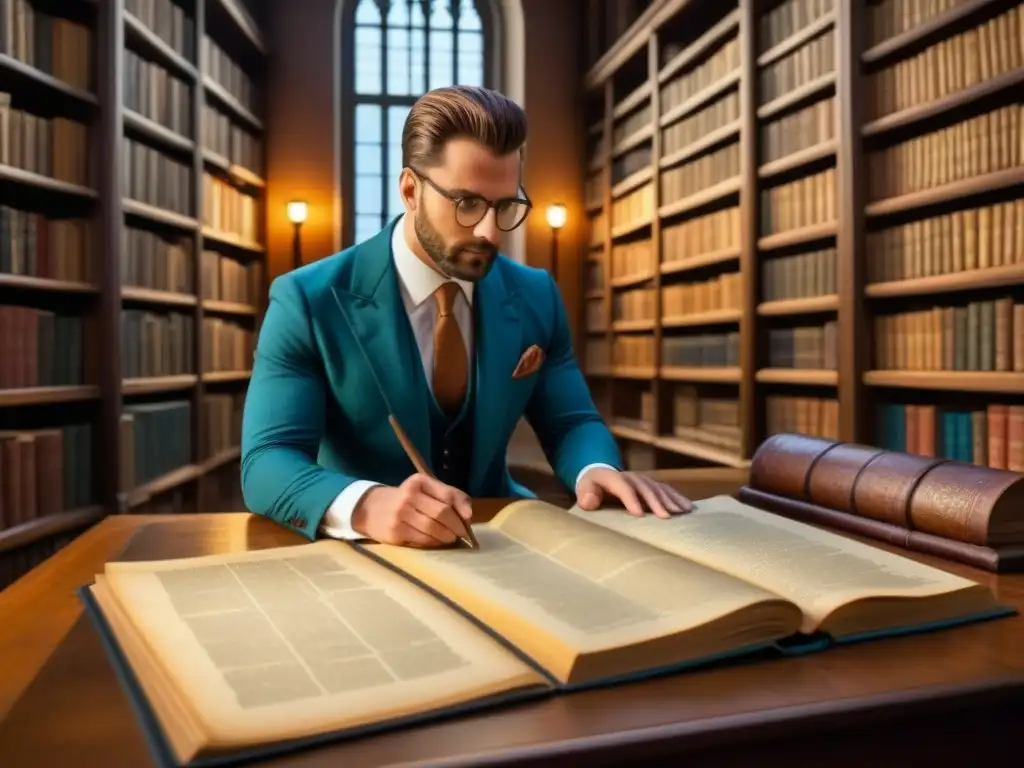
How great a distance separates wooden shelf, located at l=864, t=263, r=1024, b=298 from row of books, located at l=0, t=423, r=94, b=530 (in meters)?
2.74

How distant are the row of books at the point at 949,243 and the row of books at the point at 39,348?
275 cm

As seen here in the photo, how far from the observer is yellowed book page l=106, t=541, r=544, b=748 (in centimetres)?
48

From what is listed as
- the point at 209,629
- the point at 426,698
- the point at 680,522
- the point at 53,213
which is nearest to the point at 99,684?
the point at 209,629

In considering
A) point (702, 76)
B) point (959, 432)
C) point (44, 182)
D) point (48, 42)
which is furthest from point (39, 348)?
point (702, 76)

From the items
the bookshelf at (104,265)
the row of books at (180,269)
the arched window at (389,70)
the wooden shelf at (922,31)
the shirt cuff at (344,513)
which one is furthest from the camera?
the arched window at (389,70)

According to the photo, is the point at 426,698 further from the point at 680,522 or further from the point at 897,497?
the point at 897,497

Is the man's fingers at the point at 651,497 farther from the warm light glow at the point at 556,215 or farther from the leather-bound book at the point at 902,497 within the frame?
the warm light glow at the point at 556,215

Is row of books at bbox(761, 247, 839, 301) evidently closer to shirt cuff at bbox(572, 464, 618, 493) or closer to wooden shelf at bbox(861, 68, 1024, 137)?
Result: wooden shelf at bbox(861, 68, 1024, 137)

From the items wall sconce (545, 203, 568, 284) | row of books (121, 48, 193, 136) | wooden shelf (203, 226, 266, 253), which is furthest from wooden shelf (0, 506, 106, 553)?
wall sconce (545, 203, 568, 284)

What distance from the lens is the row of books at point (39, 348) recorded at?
285 cm

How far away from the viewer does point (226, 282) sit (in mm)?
4875

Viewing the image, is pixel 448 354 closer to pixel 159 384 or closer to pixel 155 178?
pixel 159 384

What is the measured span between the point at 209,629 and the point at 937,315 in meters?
2.58

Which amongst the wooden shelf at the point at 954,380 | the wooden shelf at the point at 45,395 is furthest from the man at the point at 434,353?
the wooden shelf at the point at 45,395
